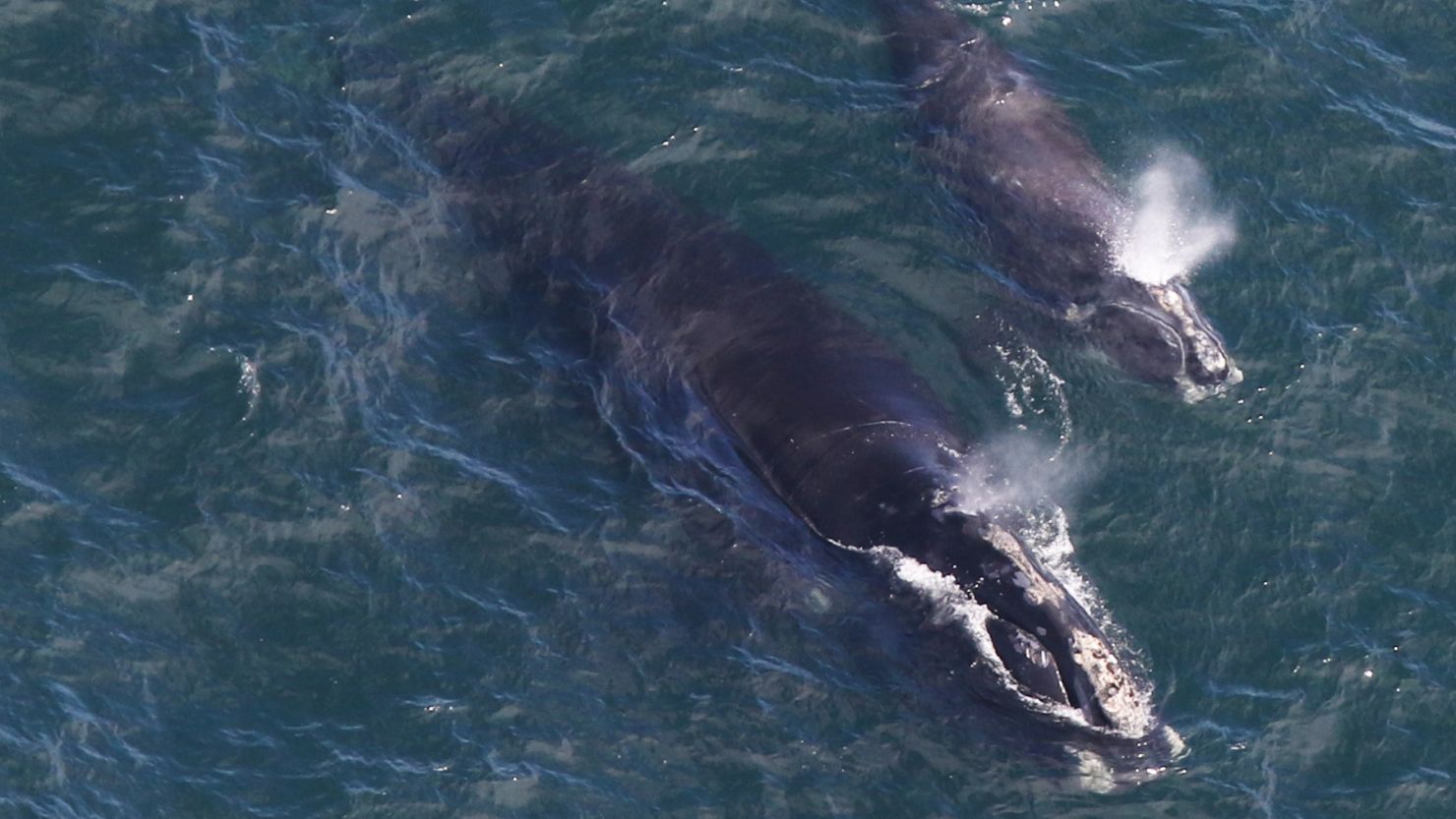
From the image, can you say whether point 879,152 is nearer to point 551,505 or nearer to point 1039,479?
point 1039,479

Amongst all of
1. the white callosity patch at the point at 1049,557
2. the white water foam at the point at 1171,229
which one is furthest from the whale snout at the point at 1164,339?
the white callosity patch at the point at 1049,557

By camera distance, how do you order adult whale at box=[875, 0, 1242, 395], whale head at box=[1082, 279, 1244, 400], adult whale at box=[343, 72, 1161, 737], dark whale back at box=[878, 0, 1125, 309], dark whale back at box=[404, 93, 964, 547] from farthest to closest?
dark whale back at box=[878, 0, 1125, 309], adult whale at box=[875, 0, 1242, 395], whale head at box=[1082, 279, 1244, 400], dark whale back at box=[404, 93, 964, 547], adult whale at box=[343, 72, 1161, 737]

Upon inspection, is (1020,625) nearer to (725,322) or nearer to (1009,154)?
(725,322)

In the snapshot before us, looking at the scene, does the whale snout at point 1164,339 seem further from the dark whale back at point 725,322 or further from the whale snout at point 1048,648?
the whale snout at point 1048,648

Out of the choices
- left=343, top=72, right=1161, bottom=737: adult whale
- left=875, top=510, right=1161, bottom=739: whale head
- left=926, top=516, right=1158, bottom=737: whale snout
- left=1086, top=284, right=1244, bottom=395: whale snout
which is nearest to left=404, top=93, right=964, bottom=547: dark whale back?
left=343, top=72, right=1161, bottom=737: adult whale

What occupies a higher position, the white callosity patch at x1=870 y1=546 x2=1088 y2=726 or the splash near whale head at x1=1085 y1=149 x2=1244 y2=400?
the splash near whale head at x1=1085 y1=149 x2=1244 y2=400

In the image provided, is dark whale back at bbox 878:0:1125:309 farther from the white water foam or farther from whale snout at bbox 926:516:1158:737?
whale snout at bbox 926:516:1158:737
